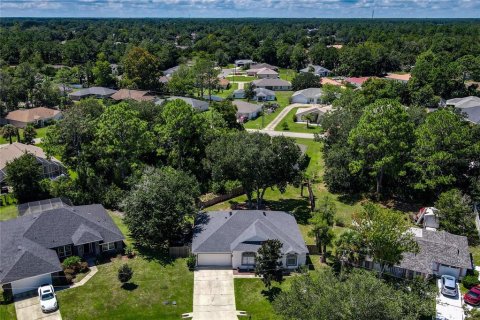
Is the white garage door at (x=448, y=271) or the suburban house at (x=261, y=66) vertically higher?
the suburban house at (x=261, y=66)

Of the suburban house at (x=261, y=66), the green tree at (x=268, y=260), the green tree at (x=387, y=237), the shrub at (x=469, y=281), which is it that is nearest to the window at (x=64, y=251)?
the green tree at (x=268, y=260)

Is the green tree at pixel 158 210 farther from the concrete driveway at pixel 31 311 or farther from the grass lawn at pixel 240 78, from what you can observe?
the grass lawn at pixel 240 78

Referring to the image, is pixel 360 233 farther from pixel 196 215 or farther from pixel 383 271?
pixel 196 215

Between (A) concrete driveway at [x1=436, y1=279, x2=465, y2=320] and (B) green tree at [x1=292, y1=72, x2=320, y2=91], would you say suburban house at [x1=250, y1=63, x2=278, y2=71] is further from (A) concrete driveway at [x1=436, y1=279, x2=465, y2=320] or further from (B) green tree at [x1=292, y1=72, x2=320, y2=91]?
(A) concrete driveway at [x1=436, y1=279, x2=465, y2=320]

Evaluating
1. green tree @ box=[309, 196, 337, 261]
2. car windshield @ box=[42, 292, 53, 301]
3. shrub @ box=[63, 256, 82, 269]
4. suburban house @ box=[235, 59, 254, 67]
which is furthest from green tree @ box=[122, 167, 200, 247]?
suburban house @ box=[235, 59, 254, 67]

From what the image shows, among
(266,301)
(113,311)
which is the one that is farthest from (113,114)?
(266,301)

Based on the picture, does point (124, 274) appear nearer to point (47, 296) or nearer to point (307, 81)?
point (47, 296)
